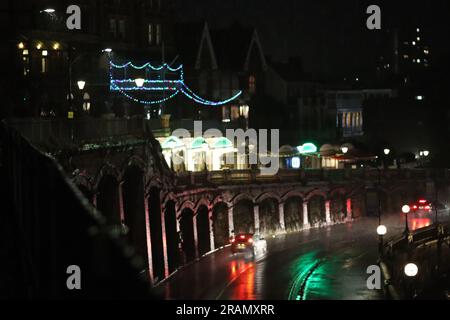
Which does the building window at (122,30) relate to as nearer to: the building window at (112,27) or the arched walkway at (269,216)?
the building window at (112,27)

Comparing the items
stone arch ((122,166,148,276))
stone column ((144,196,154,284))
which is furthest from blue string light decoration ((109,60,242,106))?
stone column ((144,196,154,284))

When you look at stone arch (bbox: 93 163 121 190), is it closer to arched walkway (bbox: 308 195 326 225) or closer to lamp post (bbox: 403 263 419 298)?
lamp post (bbox: 403 263 419 298)

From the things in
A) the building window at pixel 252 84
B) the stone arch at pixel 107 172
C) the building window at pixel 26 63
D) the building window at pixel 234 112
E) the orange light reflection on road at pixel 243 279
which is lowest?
the orange light reflection on road at pixel 243 279

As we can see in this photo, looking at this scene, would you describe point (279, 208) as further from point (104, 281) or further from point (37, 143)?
point (104, 281)

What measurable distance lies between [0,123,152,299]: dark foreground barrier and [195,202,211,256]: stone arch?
34.5m

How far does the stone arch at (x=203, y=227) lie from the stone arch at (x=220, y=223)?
1.32 meters

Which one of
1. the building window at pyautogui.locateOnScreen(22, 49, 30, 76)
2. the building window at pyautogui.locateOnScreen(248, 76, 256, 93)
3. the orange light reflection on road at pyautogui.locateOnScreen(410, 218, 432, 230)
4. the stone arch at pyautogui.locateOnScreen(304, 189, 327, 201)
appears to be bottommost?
the orange light reflection on road at pyautogui.locateOnScreen(410, 218, 432, 230)

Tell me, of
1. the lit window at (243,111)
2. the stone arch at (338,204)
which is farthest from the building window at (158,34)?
the stone arch at (338,204)

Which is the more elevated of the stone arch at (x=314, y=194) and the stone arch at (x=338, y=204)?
the stone arch at (x=314, y=194)

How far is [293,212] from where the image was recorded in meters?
Result: 73.8

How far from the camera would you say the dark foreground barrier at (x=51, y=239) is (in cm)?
1136

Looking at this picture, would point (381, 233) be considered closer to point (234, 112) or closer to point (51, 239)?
point (51, 239)

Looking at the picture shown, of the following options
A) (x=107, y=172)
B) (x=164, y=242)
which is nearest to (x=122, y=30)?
(x=164, y=242)

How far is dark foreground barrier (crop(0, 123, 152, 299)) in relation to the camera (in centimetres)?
1136
